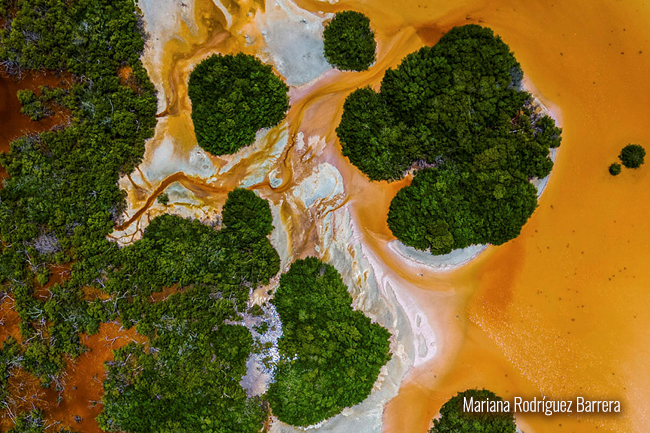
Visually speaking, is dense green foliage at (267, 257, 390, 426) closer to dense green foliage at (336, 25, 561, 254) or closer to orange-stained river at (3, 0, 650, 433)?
orange-stained river at (3, 0, 650, 433)

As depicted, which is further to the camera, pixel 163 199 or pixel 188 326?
pixel 163 199

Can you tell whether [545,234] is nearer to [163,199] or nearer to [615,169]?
[615,169]

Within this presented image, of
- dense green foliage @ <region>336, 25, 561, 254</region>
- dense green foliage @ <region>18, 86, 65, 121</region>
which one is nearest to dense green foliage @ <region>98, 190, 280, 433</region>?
dense green foliage @ <region>336, 25, 561, 254</region>

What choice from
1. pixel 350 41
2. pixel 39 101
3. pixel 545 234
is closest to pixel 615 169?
pixel 545 234

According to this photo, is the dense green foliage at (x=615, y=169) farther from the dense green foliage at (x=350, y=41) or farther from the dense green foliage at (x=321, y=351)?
the dense green foliage at (x=321, y=351)

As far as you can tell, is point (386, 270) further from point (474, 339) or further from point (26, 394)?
point (26, 394)

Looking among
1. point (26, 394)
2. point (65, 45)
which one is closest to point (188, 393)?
point (26, 394)
